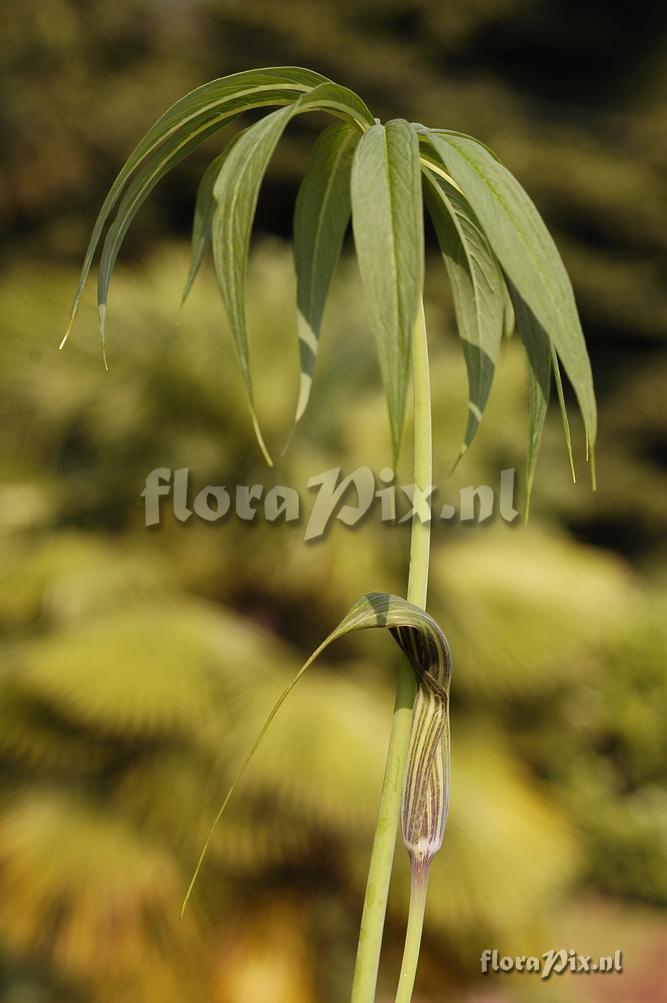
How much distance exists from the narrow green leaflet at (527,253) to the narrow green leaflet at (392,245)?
0.01m

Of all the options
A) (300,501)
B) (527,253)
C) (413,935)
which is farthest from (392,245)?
(300,501)

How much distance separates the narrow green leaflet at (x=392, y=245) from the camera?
0.19m

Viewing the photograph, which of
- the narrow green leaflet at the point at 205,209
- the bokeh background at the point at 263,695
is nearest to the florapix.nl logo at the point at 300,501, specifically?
the bokeh background at the point at 263,695

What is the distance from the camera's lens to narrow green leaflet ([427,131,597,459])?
208mm

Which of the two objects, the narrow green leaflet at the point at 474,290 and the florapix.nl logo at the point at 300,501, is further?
the florapix.nl logo at the point at 300,501

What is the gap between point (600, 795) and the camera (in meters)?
2.35

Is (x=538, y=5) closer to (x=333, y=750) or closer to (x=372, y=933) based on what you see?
(x=333, y=750)

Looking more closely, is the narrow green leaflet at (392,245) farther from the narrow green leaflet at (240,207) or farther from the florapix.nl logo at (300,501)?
the florapix.nl logo at (300,501)

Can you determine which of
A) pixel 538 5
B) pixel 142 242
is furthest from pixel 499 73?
pixel 142 242

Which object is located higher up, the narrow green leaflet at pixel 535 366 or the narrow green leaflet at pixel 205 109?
the narrow green leaflet at pixel 205 109

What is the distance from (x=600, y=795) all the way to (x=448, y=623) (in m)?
0.79

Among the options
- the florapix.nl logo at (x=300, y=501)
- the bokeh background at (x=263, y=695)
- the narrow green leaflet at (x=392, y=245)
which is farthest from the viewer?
the florapix.nl logo at (x=300, y=501)

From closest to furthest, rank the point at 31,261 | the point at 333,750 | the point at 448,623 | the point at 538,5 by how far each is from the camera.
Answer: the point at 333,750, the point at 448,623, the point at 31,261, the point at 538,5

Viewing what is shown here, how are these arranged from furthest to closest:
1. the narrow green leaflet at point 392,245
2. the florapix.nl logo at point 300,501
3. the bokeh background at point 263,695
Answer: the florapix.nl logo at point 300,501
the bokeh background at point 263,695
the narrow green leaflet at point 392,245
